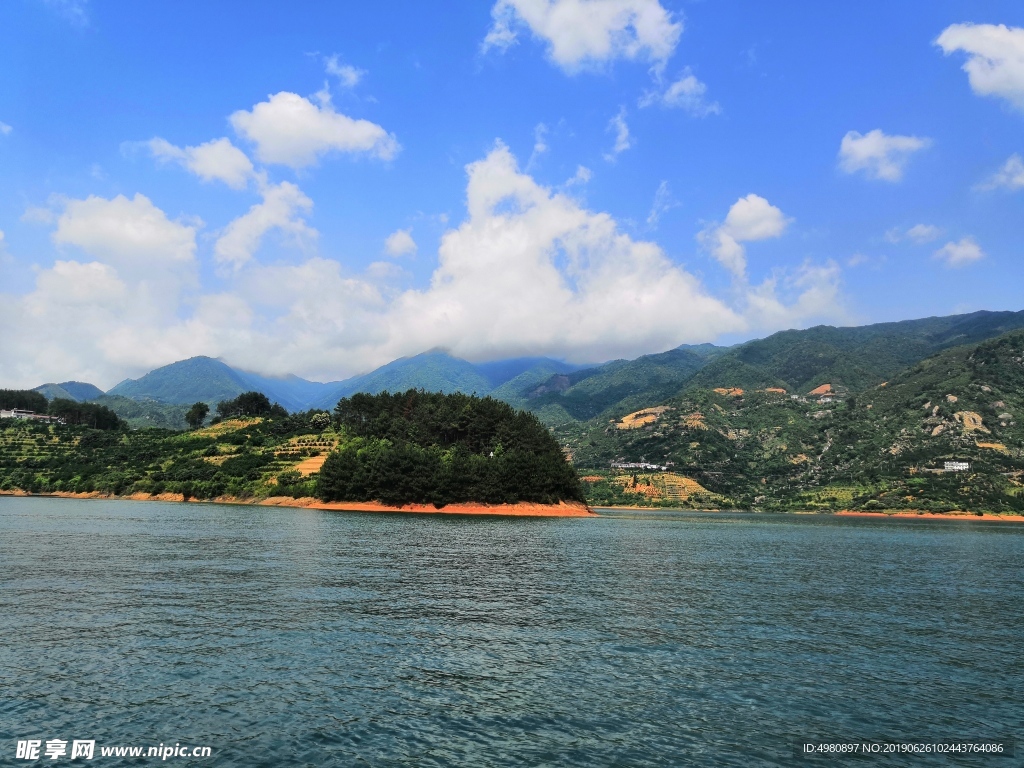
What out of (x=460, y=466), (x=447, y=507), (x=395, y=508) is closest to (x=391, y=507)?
(x=395, y=508)

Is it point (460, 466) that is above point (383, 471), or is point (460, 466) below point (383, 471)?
above

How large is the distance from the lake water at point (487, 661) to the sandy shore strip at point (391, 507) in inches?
4015

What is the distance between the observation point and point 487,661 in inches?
963

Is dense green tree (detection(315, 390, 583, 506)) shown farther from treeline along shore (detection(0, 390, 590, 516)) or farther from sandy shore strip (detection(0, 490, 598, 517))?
sandy shore strip (detection(0, 490, 598, 517))

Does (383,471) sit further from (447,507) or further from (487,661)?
(487,661)

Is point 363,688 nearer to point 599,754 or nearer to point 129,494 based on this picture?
point 599,754

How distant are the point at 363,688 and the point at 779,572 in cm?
4643

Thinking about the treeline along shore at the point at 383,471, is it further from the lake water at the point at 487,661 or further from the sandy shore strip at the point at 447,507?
the lake water at the point at 487,661

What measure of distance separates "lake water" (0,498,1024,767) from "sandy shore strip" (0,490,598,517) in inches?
4015

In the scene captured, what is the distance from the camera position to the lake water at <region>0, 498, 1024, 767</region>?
16797mm

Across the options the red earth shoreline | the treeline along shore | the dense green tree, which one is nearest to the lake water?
the dense green tree

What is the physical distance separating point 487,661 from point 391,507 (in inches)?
5308

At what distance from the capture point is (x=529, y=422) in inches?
7259

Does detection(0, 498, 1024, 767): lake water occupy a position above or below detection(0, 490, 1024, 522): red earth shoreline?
above
